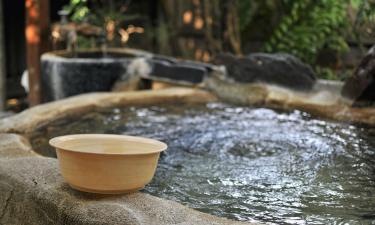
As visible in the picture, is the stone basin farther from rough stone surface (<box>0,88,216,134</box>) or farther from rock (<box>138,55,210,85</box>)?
rock (<box>138,55,210,85</box>)

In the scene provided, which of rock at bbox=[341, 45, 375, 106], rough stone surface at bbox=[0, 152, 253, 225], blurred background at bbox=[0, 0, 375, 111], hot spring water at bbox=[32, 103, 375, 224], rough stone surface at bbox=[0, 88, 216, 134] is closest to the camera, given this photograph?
rough stone surface at bbox=[0, 152, 253, 225]

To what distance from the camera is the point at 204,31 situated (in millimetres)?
8680

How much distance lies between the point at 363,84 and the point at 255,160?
1.57m

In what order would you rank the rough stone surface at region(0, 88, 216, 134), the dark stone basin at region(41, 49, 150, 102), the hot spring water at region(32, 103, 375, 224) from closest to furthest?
the hot spring water at region(32, 103, 375, 224)
the rough stone surface at region(0, 88, 216, 134)
the dark stone basin at region(41, 49, 150, 102)

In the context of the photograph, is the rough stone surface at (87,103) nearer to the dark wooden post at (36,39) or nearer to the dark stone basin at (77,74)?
the dark stone basin at (77,74)

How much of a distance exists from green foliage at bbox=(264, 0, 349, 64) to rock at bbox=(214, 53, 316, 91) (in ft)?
7.72

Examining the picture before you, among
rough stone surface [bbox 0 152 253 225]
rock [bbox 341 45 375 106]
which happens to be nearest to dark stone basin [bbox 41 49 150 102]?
rock [bbox 341 45 375 106]

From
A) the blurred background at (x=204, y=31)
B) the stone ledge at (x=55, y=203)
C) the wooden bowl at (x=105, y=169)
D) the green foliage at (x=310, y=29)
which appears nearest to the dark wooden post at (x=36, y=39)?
the blurred background at (x=204, y=31)

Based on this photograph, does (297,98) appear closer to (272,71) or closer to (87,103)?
(272,71)

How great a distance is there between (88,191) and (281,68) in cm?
333

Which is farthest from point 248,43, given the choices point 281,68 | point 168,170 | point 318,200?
point 318,200

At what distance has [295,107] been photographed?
5.14m

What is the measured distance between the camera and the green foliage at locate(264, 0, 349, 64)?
305 inches

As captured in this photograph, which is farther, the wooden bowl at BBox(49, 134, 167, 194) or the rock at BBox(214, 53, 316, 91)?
the rock at BBox(214, 53, 316, 91)
